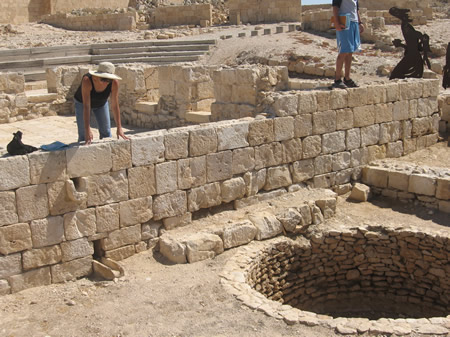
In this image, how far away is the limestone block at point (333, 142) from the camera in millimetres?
9781

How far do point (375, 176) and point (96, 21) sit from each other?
2352cm

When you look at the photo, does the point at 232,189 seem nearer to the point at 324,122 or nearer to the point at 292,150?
the point at 292,150

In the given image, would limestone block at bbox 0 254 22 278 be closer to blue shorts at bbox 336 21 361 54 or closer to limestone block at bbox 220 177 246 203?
limestone block at bbox 220 177 246 203

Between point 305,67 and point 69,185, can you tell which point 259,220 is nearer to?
point 69,185

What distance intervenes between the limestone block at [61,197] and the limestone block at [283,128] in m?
3.32

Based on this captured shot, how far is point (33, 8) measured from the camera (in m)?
33.5

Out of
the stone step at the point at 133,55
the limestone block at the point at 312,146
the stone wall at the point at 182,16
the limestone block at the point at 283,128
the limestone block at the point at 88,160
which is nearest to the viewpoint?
the limestone block at the point at 88,160

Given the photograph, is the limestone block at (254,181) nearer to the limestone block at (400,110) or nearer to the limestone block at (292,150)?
the limestone block at (292,150)

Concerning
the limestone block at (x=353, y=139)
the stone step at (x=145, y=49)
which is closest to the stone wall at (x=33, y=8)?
the stone step at (x=145, y=49)

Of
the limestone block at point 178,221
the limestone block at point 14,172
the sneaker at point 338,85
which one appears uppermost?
the sneaker at point 338,85

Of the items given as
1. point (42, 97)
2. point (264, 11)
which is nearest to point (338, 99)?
point (42, 97)

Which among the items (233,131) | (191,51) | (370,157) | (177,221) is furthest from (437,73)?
(177,221)

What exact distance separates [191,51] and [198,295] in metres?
16.1

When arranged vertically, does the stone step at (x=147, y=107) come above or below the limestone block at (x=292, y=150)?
above
